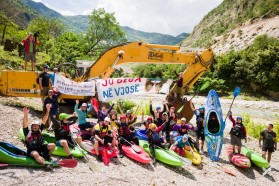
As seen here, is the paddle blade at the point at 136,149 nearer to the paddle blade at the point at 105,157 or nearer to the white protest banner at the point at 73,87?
the paddle blade at the point at 105,157

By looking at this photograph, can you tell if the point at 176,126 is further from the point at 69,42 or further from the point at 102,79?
the point at 69,42

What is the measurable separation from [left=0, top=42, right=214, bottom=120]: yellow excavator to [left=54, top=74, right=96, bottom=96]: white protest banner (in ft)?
1.10

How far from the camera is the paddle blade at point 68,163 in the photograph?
7504 mm

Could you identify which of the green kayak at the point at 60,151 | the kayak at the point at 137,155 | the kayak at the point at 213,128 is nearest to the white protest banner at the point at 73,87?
the green kayak at the point at 60,151

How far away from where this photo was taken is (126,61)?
12.5 meters

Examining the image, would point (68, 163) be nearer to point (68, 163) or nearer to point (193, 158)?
point (68, 163)

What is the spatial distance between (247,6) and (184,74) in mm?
64297

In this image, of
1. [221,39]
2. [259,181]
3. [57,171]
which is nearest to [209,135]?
[259,181]

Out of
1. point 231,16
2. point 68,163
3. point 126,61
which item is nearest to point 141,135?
point 126,61

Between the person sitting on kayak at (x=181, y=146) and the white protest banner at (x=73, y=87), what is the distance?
415 centimetres

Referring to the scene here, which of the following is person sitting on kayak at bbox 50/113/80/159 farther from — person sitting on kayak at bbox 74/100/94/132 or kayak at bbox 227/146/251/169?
kayak at bbox 227/146/251/169

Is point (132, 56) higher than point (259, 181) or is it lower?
higher

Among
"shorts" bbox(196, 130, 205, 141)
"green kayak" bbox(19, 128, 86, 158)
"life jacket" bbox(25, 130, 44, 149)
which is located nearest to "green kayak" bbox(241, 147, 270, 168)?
"shorts" bbox(196, 130, 205, 141)

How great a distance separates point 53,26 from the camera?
63656 mm
